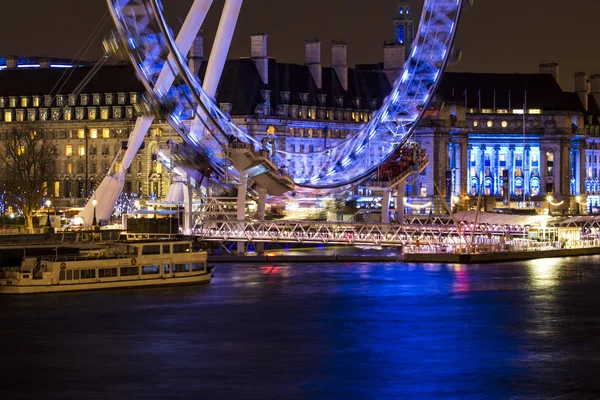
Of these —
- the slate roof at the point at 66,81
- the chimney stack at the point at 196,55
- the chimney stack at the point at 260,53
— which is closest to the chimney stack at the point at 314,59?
the chimney stack at the point at 260,53

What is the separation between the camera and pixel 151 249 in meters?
81.9

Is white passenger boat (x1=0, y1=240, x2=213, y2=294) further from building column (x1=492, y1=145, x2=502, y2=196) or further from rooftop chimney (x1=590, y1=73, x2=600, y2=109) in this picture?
rooftop chimney (x1=590, y1=73, x2=600, y2=109)

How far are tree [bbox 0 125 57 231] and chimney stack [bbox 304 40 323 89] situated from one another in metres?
23.1

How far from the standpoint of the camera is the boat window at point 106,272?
79.8 meters

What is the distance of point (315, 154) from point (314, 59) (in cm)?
3354

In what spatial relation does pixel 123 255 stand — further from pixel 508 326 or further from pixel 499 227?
pixel 499 227

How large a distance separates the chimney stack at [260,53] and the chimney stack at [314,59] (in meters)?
4.24

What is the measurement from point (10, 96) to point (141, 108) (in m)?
46.6

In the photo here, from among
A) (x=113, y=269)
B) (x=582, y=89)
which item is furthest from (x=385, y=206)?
(x=582, y=89)

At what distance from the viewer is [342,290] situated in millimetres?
81688

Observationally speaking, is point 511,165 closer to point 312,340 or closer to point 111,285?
point 111,285

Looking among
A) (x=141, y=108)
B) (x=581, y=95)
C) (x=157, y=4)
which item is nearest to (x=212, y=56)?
(x=141, y=108)

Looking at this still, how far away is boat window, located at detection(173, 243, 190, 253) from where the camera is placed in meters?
83.2

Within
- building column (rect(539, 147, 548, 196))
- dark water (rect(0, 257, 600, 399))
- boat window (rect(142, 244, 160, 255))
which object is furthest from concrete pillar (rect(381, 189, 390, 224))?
building column (rect(539, 147, 548, 196))
